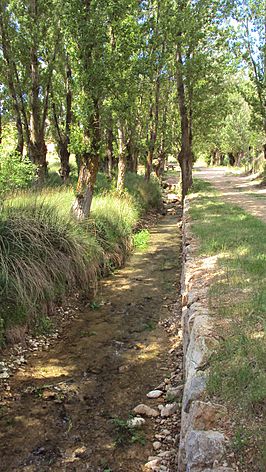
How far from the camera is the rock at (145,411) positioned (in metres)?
4.12

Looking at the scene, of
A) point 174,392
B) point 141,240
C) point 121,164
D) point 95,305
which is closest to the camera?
point 174,392

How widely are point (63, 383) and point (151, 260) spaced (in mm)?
5739

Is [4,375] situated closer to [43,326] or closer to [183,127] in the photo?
[43,326]

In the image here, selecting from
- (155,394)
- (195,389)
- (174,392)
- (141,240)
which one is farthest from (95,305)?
(141,240)

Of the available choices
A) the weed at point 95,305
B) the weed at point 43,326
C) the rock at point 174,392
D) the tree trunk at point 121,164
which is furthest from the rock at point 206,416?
the tree trunk at point 121,164

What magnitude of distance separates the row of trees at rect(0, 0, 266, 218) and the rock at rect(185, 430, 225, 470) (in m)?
6.68

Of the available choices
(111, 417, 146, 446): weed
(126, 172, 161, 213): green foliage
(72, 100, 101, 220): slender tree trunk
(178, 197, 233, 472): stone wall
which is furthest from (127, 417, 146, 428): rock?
(126, 172, 161, 213): green foliage

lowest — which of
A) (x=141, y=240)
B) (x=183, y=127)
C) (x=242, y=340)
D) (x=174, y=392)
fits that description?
(x=174, y=392)

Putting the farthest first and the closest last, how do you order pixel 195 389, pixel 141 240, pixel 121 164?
1. pixel 121 164
2. pixel 141 240
3. pixel 195 389

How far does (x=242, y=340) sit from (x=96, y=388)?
2.00 m

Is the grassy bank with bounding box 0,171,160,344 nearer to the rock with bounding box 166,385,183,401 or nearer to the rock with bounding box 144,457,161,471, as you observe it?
the rock with bounding box 166,385,183,401

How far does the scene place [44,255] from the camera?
6348mm

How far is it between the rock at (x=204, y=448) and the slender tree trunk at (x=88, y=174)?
650cm

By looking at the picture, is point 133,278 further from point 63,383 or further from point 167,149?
point 167,149
